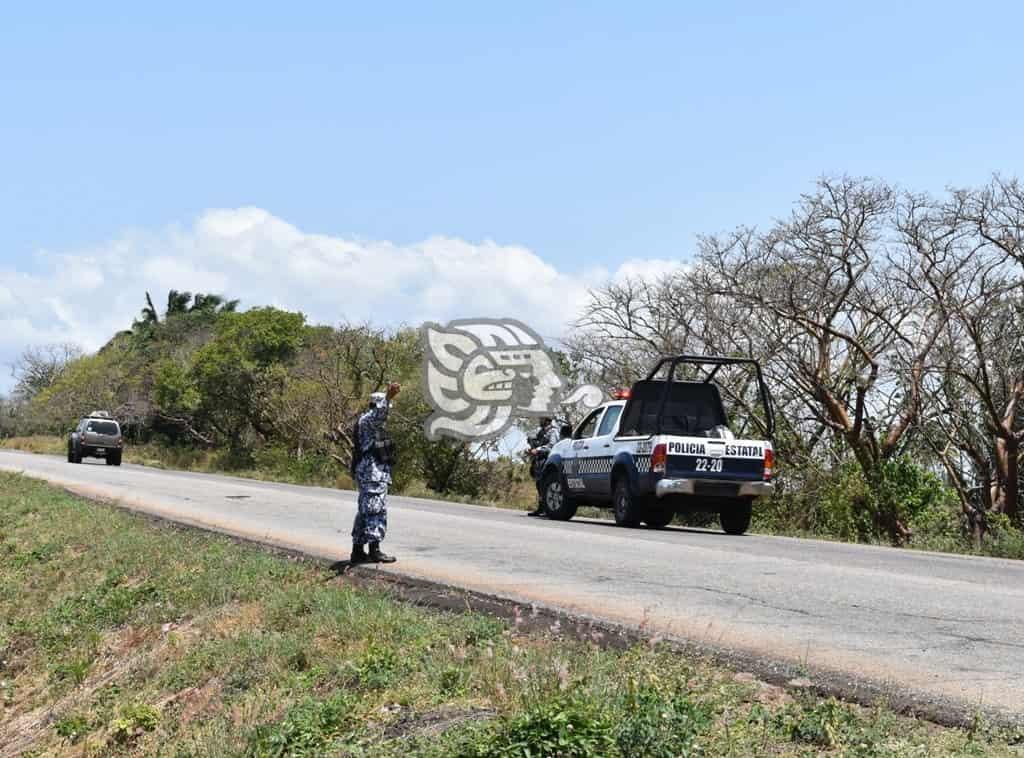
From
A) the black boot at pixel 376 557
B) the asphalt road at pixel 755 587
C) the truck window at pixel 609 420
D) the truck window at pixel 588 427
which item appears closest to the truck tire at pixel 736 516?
the asphalt road at pixel 755 587

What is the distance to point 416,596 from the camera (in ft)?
34.6

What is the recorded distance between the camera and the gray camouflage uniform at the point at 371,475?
1214cm

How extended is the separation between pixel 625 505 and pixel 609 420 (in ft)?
5.20

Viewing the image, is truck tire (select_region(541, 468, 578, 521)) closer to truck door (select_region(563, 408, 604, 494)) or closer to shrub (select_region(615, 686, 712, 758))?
truck door (select_region(563, 408, 604, 494))

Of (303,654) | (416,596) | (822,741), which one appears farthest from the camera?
(416,596)

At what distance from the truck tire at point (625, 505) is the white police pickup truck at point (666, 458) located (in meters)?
0.02

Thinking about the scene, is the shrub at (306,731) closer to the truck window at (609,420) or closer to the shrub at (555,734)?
the shrub at (555,734)

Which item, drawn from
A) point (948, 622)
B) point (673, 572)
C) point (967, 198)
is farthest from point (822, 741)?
point (967, 198)

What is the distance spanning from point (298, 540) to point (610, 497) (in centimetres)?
562

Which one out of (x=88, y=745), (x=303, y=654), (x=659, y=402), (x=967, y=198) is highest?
(x=967, y=198)

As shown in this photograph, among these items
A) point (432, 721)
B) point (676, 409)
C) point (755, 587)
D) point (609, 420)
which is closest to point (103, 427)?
point (609, 420)

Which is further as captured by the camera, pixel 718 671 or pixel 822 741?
pixel 718 671

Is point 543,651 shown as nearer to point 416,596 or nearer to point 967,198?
point 416,596

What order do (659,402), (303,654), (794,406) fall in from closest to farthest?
(303,654)
(659,402)
(794,406)
